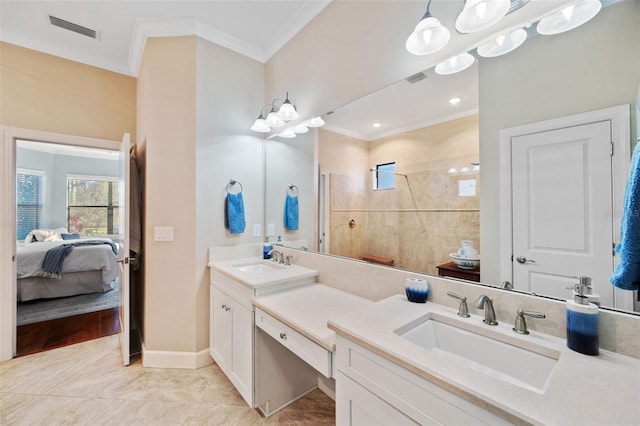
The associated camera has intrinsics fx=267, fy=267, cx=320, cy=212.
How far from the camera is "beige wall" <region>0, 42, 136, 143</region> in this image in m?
2.38

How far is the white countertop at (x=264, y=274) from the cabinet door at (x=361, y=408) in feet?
2.64

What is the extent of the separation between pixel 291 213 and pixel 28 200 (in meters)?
6.55

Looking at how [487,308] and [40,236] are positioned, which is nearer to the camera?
[487,308]

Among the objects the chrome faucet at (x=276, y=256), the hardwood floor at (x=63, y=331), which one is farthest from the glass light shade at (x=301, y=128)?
the hardwood floor at (x=63, y=331)

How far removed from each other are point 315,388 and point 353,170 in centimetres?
163

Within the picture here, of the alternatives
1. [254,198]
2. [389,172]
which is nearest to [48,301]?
[254,198]

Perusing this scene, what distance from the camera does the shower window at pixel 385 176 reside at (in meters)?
1.51

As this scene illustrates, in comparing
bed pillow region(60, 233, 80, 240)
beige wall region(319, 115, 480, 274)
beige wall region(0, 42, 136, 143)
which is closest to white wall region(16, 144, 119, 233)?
bed pillow region(60, 233, 80, 240)

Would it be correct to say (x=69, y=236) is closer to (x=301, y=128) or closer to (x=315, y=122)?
(x=301, y=128)

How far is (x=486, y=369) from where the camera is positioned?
0.98 metres

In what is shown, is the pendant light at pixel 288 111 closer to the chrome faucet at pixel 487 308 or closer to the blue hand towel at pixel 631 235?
the chrome faucet at pixel 487 308

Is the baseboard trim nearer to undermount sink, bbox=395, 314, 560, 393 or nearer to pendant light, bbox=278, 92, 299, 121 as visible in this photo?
undermount sink, bbox=395, 314, 560, 393

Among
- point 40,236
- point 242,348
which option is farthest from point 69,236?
point 242,348

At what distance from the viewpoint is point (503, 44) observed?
3.72 feet
